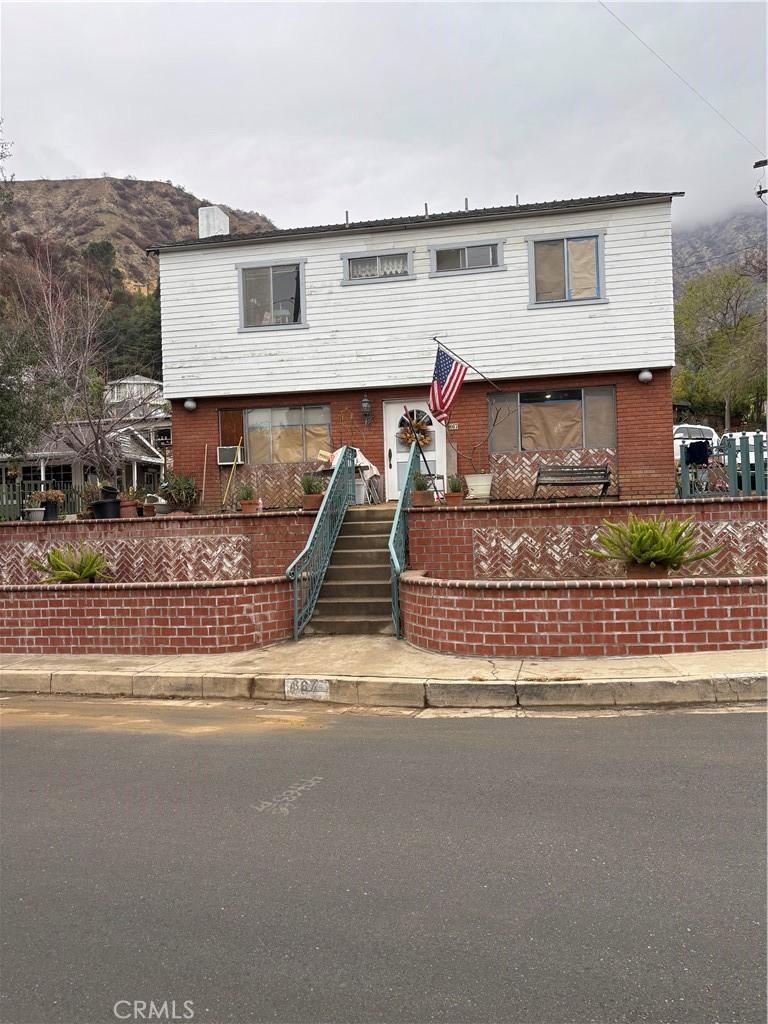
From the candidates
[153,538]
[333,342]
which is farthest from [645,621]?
[333,342]

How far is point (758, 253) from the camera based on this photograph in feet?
147

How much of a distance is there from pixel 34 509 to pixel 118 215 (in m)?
107

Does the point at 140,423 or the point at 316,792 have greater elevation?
the point at 140,423

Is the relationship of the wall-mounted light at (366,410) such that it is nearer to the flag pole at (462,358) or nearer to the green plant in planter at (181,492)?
the flag pole at (462,358)

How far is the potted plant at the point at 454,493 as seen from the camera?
1380 centimetres

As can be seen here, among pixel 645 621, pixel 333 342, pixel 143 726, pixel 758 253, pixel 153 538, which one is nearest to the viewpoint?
pixel 143 726

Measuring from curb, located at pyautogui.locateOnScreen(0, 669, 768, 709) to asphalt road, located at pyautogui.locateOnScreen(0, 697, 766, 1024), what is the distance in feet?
2.43

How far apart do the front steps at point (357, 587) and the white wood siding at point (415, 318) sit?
5.26 meters

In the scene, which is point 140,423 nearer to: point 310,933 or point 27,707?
point 27,707

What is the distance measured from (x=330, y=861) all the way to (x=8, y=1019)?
1.58 metres

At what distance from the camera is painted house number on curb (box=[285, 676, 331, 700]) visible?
7.99 metres

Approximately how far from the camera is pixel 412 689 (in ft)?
25.1

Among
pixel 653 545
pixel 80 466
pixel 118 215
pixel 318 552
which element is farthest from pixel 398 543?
pixel 118 215

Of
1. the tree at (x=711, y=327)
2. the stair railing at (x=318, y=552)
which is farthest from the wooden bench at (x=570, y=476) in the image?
the tree at (x=711, y=327)
